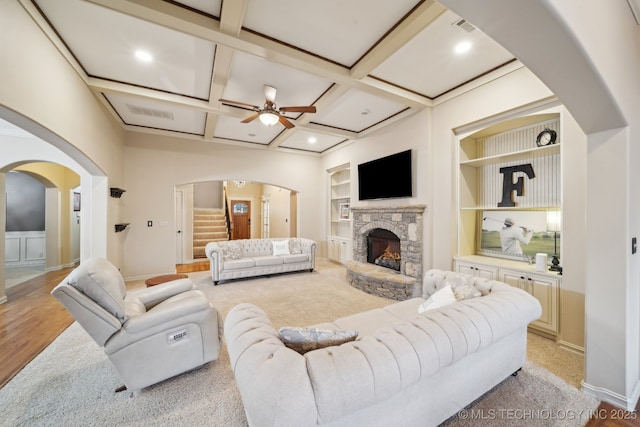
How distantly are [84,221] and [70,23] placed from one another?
9.80 feet

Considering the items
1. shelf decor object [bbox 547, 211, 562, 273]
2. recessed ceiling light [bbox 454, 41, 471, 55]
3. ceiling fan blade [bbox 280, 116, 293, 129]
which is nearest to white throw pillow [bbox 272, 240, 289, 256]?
ceiling fan blade [bbox 280, 116, 293, 129]

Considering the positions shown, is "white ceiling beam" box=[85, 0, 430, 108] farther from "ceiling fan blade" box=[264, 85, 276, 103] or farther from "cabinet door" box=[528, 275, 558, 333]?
"cabinet door" box=[528, 275, 558, 333]

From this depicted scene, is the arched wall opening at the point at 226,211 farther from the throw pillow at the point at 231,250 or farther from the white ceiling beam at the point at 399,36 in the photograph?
Result: the white ceiling beam at the point at 399,36

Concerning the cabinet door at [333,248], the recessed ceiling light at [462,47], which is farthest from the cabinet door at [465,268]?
the cabinet door at [333,248]

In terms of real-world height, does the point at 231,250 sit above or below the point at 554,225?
below

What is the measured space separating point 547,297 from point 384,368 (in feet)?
9.01

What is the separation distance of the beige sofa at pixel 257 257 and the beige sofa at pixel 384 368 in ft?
11.5

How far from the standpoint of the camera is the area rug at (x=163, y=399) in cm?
163

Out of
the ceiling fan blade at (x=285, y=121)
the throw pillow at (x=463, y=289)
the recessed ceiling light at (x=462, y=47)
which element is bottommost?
the throw pillow at (x=463, y=289)

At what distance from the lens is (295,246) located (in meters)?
5.83

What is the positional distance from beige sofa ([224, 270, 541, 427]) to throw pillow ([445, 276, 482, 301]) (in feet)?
0.92

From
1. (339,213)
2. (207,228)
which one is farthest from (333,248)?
(207,228)

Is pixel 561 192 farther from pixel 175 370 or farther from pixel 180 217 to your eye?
pixel 180 217

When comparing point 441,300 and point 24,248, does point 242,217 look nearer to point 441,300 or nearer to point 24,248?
point 24,248
